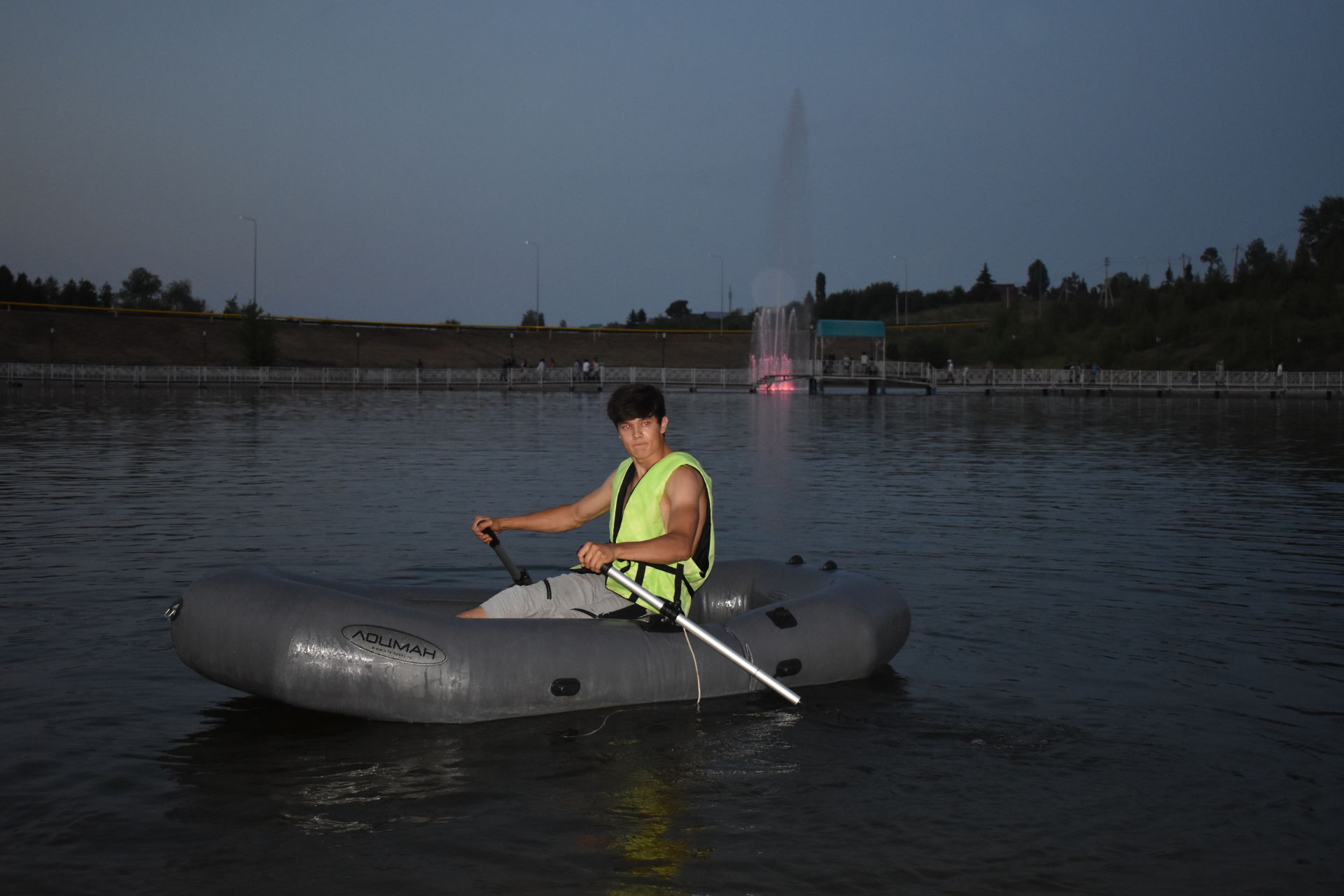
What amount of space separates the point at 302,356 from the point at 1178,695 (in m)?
95.0

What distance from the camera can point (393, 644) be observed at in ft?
19.5

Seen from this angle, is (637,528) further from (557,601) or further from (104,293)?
(104,293)

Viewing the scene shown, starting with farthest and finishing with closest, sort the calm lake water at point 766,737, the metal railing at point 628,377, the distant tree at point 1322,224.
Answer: the distant tree at point 1322,224
the metal railing at point 628,377
the calm lake water at point 766,737

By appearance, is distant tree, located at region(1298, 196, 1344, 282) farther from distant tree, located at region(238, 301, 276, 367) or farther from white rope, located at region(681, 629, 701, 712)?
white rope, located at region(681, 629, 701, 712)

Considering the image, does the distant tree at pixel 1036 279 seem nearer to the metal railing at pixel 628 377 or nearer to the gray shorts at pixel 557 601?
the metal railing at pixel 628 377

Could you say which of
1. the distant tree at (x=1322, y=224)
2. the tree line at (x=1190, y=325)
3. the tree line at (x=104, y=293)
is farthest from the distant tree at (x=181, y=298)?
the distant tree at (x=1322, y=224)

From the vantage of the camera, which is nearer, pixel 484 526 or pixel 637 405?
pixel 637 405

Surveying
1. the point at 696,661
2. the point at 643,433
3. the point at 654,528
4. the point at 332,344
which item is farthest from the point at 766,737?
the point at 332,344

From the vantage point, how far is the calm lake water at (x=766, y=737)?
4531mm

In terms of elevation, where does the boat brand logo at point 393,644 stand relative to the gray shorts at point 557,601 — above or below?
below

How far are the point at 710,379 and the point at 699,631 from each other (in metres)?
63.4

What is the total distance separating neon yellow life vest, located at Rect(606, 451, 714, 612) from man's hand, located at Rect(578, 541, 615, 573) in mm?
323

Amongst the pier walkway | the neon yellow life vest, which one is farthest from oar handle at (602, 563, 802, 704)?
the pier walkway

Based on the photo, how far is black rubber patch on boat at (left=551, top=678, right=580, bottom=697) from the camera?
6.09m
